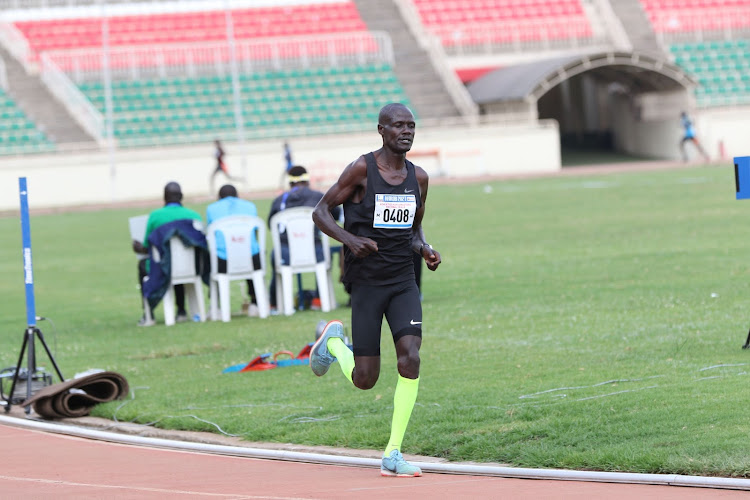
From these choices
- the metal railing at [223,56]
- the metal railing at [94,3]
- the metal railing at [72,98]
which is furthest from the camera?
the metal railing at [94,3]

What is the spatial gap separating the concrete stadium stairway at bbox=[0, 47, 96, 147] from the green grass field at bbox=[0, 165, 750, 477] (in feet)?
75.2

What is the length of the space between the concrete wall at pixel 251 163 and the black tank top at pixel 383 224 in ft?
117

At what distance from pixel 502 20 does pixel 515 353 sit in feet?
159

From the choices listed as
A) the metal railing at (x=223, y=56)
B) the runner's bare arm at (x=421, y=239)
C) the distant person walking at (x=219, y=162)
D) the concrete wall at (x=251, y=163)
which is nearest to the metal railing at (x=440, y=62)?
the metal railing at (x=223, y=56)

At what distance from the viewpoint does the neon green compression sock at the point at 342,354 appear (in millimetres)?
8195

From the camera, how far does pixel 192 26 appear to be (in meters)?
56.8

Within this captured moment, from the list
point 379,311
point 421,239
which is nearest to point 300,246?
point 421,239

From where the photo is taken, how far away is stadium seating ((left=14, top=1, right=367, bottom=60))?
54.9 m

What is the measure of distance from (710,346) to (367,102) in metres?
41.0

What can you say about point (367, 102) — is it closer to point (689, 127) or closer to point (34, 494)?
point (689, 127)

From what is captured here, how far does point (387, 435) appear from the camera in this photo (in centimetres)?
880

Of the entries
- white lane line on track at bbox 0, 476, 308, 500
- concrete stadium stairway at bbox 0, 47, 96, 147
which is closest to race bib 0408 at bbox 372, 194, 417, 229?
white lane line on track at bbox 0, 476, 308, 500

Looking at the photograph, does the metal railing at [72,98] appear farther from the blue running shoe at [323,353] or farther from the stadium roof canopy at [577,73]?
the blue running shoe at [323,353]

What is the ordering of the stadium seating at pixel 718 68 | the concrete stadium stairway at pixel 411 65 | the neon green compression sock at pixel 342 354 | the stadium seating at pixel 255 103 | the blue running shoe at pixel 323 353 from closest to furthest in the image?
the neon green compression sock at pixel 342 354 → the blue running shoe at pixel 323 353 → the stadium seating at pixel 255 103 → the concrete stadium stairway at pixel 411 65 → the stadium seating at pixel 718 68
